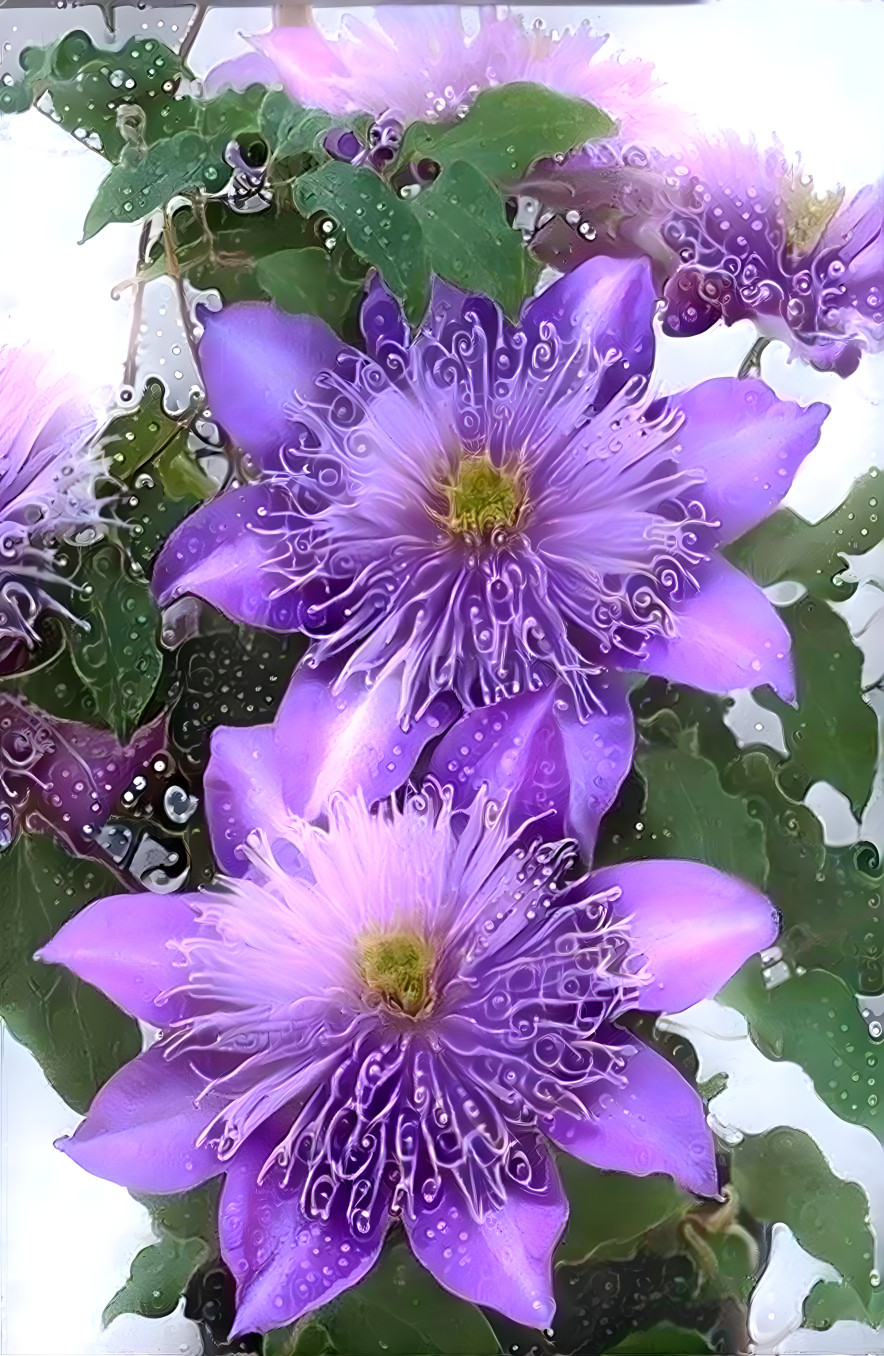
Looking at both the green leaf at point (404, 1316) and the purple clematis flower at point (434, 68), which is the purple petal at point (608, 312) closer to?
the purple clematis flower at point (434, 68)

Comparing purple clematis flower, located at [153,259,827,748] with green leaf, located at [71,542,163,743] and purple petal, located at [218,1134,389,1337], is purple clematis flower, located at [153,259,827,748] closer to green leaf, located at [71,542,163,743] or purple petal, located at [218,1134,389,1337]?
green leaf, located at [71,542,163,743]

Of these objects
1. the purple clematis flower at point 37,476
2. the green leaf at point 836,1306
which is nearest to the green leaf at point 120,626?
the purple clematis flower at point 37,476

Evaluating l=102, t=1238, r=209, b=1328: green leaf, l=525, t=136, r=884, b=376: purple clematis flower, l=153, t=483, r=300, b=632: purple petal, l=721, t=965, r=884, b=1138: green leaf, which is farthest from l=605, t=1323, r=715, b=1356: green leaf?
l=525, t=136, r=884, b=376: purple clematis flower

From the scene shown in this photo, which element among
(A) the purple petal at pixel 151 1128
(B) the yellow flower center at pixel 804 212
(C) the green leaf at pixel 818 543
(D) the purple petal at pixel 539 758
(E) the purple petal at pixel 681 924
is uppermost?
(B) the yellow flower center at pixel 804 212

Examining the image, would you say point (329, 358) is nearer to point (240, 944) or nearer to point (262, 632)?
point (262, 632)

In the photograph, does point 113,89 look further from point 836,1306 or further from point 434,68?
point 836,1306
